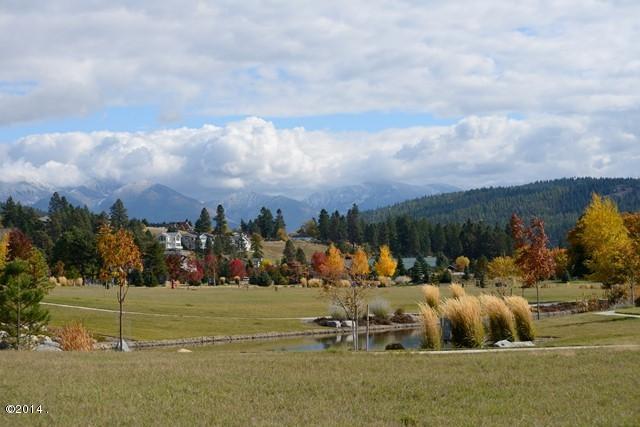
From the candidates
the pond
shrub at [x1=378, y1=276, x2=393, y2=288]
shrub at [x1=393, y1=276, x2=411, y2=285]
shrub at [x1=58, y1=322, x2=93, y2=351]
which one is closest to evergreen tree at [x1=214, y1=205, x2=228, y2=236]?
shrub at [x1=393, y1=276, x2=411, y2=285]

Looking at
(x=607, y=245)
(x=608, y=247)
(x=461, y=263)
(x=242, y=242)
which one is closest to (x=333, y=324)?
(x=608, y=247)

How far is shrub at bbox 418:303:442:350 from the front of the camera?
2706 cm

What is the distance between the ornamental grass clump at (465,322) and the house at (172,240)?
494 feet

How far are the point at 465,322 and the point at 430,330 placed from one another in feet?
5.07

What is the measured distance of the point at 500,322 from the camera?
29.4 meters

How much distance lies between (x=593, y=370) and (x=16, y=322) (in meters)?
24.0

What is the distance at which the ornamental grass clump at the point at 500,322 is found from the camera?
29.2 meters

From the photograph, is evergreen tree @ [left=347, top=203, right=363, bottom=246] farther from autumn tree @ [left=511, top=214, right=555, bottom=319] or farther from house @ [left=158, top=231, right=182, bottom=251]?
autumn tree @ [left=511, top=214, right=555, bottom=319]

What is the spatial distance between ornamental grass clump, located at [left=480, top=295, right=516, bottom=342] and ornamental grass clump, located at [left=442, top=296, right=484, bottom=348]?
88cm

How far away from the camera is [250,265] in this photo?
5369 inches

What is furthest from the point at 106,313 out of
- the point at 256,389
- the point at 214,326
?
the point at 256,389

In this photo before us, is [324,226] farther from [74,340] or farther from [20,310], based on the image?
[20,310]

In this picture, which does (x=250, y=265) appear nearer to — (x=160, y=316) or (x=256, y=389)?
(x=160, y=316)

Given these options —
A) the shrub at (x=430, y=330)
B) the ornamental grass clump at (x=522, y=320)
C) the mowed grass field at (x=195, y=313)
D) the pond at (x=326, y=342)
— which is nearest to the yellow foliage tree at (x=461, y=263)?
the mowed grass field at (x=195, y=313)
